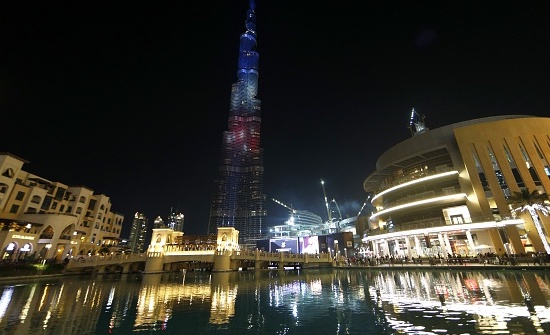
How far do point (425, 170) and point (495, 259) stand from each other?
2216 cm

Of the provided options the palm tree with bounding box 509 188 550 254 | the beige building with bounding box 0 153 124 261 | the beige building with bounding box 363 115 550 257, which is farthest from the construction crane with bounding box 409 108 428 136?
the beige building with bounding box 0 153 124 261

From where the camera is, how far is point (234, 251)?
5634 cm

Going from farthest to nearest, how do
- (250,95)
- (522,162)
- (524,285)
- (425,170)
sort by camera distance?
(250,95), (425,170), (522,162), (524,285)

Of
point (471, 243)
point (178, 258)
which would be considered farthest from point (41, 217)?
point (471, 243)

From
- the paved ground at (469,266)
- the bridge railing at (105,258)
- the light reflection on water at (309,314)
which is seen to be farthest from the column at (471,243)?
the bridge railing at (105,258)

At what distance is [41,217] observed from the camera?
5419 cm

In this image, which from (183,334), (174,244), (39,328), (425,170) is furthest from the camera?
(174,244)

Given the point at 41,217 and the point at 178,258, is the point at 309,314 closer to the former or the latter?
the point at 178,258

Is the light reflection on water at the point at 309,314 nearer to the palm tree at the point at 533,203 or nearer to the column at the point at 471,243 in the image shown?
the palm tree at the point at 533,203

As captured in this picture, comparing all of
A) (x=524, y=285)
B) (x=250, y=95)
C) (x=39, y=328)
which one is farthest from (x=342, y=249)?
(x=250, y=95)

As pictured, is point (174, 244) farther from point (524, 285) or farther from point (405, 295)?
point (524, 285)

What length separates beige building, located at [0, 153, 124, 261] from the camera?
4947cm

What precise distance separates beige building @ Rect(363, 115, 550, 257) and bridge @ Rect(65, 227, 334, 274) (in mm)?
22330

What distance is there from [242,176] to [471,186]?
14290cm
